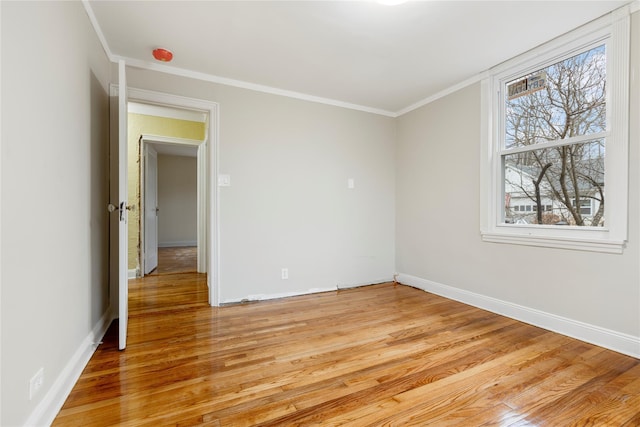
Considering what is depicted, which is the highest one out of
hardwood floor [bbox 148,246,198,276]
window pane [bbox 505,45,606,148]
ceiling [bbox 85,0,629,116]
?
ceiling [bbox 85,0,629,116]

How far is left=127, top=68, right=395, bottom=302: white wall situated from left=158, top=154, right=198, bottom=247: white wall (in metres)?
5.25

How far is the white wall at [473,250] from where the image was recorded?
79.4 inches

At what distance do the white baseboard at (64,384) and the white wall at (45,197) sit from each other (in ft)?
0.04

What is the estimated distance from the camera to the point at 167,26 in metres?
2.20

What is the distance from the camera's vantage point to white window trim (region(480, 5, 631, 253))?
2.02 metres

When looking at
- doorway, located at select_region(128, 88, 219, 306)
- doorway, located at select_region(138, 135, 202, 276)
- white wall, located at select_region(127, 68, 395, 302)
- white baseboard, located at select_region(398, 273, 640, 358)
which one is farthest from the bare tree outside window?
doorway, located at select_region(138, 135, 202, 276)

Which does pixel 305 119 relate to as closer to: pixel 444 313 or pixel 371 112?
pixel 371 112

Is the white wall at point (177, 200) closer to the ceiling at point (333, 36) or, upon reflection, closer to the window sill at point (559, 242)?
the ceiling at point (333, 36)

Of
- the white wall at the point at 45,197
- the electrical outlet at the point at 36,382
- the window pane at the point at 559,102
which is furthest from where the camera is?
the window pane at the point at 559,102

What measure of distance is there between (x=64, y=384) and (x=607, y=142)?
12.6 ft

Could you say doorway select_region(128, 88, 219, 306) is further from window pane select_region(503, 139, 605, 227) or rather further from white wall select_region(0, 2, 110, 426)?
window pane select_region(503, 139, 605, 227)

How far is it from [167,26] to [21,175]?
1659 millimetres

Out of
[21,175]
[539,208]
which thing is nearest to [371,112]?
[539,208]

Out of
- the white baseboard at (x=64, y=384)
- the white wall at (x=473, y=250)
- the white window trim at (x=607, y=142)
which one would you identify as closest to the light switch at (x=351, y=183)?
the white wall at (x=473, y=250)
